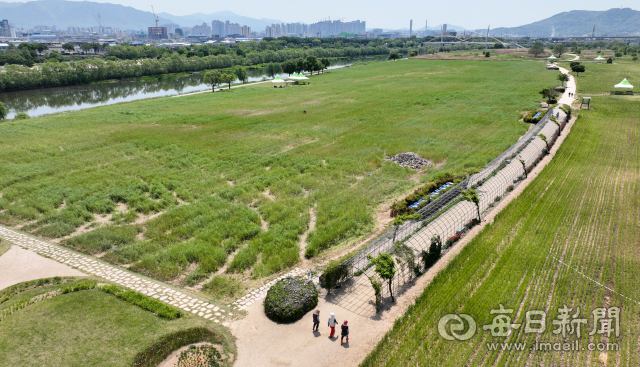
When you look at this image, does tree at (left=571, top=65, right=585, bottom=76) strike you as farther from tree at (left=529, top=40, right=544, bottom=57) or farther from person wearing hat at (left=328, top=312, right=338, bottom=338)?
person wearing hat at (left=328, top=312, right=338, bottom=338)

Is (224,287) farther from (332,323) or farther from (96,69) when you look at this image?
(96,69)

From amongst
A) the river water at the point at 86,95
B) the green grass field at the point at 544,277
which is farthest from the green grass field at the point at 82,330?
the river water at the point at 86,95

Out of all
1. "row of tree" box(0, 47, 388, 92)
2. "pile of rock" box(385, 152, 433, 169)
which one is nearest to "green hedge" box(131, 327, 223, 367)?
"pile of rock" box(385, 152, 433, 169)

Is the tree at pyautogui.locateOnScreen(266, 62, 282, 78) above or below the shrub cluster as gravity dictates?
above

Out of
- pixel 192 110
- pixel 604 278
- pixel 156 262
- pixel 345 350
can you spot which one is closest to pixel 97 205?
pixel 156 262

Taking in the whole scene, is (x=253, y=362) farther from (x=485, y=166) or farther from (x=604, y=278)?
(x=485, y=166)

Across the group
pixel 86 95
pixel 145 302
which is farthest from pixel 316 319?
pixel 86 95
